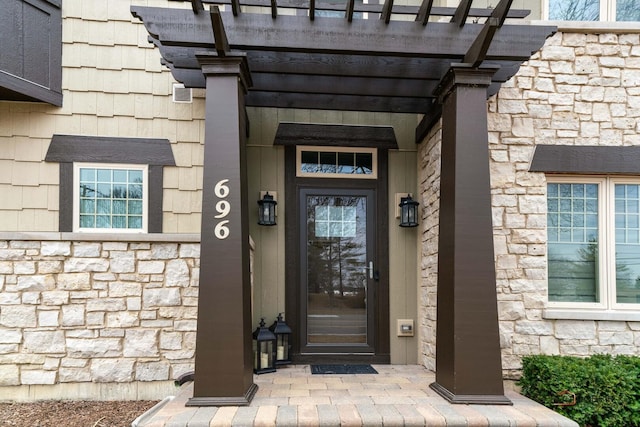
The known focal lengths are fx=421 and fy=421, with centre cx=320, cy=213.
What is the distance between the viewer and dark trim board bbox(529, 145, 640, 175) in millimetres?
3943

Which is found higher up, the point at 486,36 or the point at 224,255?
the point at 486,36

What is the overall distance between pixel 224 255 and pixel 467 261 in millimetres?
1771

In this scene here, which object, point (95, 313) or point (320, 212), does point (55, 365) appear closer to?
point (95, 313)

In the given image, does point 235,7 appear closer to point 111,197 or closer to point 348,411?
point 111,197

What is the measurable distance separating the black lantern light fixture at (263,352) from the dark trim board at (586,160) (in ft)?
9.74

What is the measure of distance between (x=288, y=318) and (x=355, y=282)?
83cm

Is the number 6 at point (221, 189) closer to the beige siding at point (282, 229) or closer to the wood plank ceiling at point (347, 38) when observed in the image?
the wood plank ceiling at point (347, 38)

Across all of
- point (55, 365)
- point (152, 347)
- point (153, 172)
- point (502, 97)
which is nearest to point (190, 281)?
point (152, 347)

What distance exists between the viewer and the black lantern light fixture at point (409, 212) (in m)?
4.57

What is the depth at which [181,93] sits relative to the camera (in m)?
4.09

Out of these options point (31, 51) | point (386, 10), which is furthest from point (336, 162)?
point (31, 51)

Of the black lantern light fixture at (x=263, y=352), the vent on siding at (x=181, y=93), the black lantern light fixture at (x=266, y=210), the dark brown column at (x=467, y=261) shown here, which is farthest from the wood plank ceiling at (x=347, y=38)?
the black lantern light fixture at (x=263, y=352)

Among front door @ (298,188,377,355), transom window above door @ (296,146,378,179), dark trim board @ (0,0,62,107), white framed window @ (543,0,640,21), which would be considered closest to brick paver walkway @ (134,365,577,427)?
front door @ (298,188,377,355)

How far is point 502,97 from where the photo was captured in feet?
13.2
